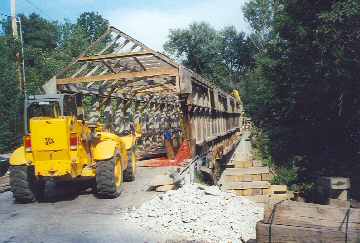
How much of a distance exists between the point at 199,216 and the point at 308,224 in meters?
3.66

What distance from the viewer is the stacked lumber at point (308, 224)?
4.54 metres

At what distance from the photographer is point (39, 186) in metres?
10.4

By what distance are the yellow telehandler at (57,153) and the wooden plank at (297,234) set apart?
5.63 m

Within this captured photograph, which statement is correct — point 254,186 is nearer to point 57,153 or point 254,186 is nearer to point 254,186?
point 254,186

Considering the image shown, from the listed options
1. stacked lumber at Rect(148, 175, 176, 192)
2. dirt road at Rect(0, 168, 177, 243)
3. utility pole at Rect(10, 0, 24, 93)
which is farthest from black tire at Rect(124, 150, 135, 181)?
utility pole at Rect(10, 0, 24, 93)

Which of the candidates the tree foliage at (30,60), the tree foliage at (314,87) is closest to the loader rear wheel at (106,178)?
the tree foliage at (314,87)

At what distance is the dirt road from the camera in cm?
737

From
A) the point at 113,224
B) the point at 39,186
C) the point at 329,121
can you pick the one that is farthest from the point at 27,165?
the point at 329,121

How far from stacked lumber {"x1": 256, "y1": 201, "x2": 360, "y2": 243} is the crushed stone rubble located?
2.68m

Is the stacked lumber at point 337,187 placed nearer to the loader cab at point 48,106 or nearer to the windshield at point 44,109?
the loader cab at point 48,106

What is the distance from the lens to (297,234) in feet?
15.2

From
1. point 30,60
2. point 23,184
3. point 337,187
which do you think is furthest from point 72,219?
point 30,60

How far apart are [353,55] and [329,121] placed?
4434 millimetres

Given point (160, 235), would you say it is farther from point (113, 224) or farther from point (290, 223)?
point (290, 223)
